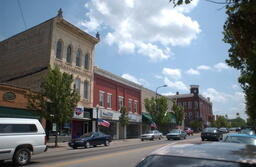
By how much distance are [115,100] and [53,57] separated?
13.5 meters

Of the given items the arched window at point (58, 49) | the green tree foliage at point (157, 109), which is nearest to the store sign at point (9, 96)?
the arched window at point (58, 49)

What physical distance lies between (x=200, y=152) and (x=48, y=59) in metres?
28.1

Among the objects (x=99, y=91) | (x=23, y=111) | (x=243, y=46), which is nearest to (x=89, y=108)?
(x=99, y=91)

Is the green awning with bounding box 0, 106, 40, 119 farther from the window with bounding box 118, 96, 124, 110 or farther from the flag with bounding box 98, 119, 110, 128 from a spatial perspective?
the window with bounding box 118, 96, 124, 110

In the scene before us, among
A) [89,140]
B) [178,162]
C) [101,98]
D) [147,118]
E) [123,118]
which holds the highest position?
[101,98]

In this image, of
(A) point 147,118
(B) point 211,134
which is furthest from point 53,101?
(A) point 147,118

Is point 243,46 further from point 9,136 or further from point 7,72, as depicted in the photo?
point 7,72

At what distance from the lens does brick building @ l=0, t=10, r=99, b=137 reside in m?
30.0

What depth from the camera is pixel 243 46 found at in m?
5.94

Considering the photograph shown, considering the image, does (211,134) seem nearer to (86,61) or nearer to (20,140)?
(86,61)

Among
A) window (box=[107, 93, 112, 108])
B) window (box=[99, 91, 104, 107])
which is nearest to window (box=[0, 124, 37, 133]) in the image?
window (box=[99, 91, 104, 107])

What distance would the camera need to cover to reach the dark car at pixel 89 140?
917 inches

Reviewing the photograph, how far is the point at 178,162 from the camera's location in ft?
9.48

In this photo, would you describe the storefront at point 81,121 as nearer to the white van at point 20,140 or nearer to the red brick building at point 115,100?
the red brick building at point 115,100
